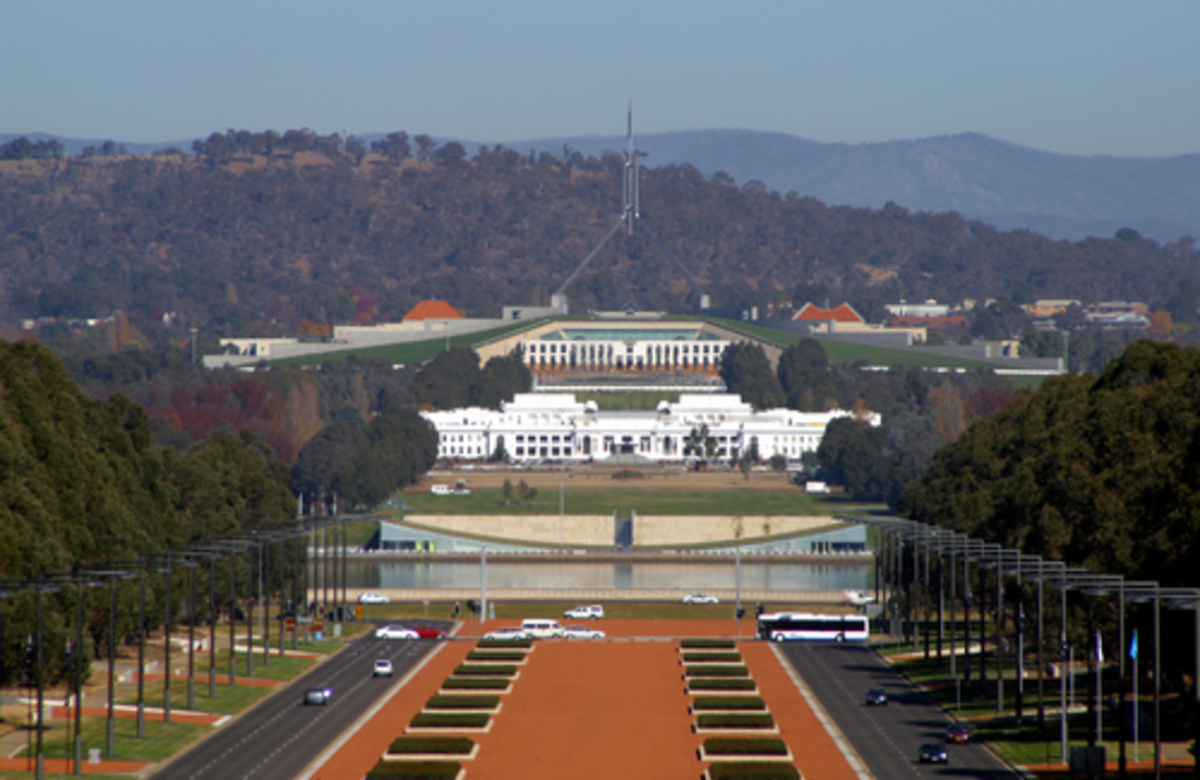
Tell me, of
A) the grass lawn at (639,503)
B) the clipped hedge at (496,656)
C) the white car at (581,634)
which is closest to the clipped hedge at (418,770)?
the clipped hedge at (496,656)

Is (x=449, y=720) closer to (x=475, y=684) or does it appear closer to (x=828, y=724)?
(x=475, y=684)

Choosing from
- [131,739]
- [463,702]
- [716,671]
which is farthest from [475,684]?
[131,739]

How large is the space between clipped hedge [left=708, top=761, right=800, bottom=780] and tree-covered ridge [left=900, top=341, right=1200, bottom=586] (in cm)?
1048

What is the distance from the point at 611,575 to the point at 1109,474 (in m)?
47.8

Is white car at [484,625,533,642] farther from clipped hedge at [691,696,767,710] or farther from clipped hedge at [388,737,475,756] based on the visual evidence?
clipped hedge at [388,737,475,756]

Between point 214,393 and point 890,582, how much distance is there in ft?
279

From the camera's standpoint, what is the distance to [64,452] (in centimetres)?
5722

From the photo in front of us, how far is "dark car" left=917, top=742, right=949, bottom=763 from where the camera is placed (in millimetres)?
45125

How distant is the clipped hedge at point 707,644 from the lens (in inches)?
2628

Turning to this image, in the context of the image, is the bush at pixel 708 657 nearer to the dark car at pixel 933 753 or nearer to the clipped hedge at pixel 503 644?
the clipped hedge at pixel 503 644

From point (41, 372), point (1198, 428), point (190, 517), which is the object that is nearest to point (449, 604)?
point (190, 517)

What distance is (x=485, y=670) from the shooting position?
195ft

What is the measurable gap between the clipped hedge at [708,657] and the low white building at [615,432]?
97.6 meters

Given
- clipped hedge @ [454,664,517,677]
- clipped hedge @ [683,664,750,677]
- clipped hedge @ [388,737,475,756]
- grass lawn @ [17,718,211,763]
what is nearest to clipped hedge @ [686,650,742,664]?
clipped hedge @ [683,664,750,677]
